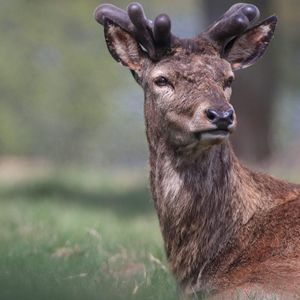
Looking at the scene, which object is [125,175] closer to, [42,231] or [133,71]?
[42,231]

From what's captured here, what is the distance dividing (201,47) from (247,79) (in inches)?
396

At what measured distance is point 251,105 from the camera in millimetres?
18453

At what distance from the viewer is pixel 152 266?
9508 millimetres

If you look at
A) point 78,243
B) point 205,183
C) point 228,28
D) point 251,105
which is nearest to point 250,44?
point 228,28

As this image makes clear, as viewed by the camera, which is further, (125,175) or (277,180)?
(125,175)

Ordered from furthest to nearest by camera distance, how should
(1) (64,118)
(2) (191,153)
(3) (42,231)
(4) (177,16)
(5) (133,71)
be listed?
(4) (177,16), (1) (64,118), (3) (42,231), (5) (133,71), (2) (191,153)

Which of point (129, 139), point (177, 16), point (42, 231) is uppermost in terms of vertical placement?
point (42, 231)

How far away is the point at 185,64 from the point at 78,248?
257cm

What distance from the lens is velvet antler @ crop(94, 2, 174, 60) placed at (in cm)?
816

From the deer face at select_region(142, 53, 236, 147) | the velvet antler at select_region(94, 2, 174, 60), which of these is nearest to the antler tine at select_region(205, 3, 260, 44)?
the deer face at select_region(142, 53, 236, 147)

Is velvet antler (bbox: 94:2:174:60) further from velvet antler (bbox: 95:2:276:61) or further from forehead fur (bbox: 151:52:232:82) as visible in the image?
forehead fur (bbox: 151:52:232:82)

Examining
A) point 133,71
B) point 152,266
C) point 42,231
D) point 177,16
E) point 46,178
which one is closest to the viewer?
point 133,71

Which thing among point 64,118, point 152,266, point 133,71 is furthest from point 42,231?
point 64,118

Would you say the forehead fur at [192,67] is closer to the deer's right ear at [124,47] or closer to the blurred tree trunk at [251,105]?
the deer's right ear at [124,47]
